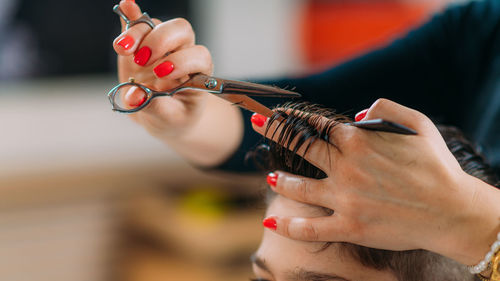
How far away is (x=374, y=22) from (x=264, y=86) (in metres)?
1.90

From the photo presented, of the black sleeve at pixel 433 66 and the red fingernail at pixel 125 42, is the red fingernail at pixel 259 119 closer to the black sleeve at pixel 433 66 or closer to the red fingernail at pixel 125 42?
the red fingernail at pixel 125 42

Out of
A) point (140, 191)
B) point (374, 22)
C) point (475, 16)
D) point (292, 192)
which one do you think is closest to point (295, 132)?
point (292, 192)

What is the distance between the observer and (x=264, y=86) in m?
0.48

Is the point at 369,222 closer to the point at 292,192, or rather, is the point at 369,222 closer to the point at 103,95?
the point at 292,192

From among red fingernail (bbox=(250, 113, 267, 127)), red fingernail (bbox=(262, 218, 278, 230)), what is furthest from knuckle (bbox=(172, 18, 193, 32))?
red fingernail (bbox=(262, 218, 278, 230))

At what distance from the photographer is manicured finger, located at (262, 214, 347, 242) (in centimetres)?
43

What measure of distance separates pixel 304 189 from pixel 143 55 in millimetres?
222

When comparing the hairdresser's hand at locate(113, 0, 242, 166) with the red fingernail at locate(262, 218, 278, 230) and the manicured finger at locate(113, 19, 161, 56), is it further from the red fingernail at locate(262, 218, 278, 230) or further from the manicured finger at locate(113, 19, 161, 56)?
the red fingernail at locate(262, 218, 278, 230)

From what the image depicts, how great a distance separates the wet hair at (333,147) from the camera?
44cm

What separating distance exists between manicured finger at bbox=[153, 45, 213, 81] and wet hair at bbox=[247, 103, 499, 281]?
11 centimetres

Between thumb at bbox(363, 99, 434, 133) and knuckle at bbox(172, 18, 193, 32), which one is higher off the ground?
knuckle at bbox(172, 18, 193, 32)

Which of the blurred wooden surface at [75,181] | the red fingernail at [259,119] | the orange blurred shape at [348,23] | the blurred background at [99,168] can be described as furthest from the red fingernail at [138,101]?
the orange blurred shape at [348,23]

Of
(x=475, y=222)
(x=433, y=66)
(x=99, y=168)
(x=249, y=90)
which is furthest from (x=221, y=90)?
(x=99, y=168)

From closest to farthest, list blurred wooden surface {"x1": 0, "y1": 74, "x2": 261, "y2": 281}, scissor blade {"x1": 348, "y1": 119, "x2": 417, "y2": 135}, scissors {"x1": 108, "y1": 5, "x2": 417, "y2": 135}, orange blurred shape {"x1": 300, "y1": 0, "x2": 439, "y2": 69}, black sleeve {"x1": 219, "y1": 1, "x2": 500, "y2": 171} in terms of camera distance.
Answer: scissor blade {"x1": 348, "y1": 119, "x2": 417, "y2": 135} → scissors {"x1": 108, "y1": 5, "x2": 417, "y2": 135} → black sleeve {"x1": 219, "y1": 1, "x2": 500, "y2": 171} → blurred wooden surface {"x1": 0, "y1": 74, "x2": 261, "y2": 281} → orange blurred shape {"x1": 300, "y1": 0, "x2": 439, "y2": 69}
